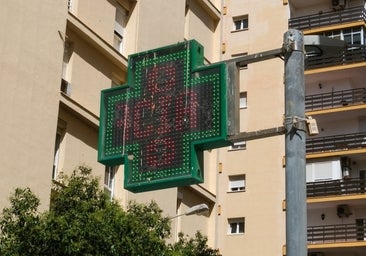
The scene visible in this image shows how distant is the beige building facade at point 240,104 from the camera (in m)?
20.7

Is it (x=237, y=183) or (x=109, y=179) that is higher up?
(x=237, y=183)

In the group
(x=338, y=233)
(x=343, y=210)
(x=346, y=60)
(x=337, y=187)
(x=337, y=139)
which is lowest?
(x=338, y=233)

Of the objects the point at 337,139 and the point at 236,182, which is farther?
the point at 337,139

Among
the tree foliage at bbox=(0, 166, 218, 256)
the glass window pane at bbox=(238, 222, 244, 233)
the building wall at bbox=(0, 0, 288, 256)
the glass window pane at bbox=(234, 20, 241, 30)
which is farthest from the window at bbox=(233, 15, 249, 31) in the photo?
the tree foliage at bbox=(0, 166, 218, 256)

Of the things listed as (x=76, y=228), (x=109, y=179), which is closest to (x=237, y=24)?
(x=109, y=179)

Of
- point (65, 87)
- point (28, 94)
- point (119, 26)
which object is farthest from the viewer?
point (119, 26)

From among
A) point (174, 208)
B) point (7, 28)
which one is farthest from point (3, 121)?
point (174, 208)

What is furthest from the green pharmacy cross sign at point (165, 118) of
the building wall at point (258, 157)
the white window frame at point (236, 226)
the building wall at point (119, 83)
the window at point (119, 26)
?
the white window frame at point (236, 226)

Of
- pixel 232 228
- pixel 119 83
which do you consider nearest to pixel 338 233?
pixel 232 228

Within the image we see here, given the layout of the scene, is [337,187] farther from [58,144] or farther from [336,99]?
[58,144]

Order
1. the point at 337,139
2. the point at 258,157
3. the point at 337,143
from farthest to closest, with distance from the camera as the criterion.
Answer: the point at 337,139
the point at 337,143
the point at 258,157

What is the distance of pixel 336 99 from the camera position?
34281 mm

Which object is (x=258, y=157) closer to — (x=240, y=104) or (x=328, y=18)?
(x=240, y=104)

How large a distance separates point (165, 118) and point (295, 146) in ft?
5.41
